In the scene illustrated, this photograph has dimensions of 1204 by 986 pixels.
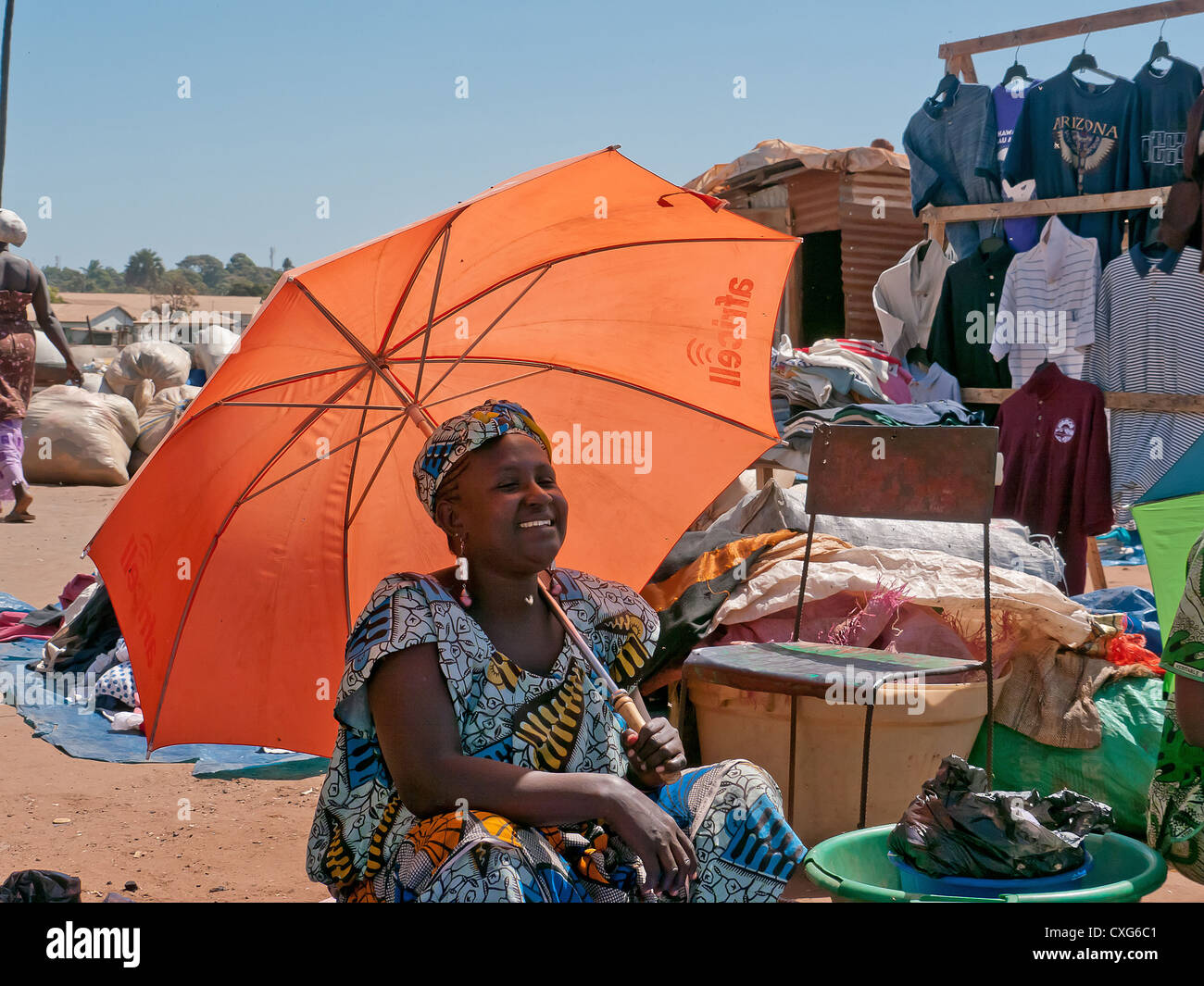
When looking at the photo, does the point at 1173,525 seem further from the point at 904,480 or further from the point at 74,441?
the point at 74,441

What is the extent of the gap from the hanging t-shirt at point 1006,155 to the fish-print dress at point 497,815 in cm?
532

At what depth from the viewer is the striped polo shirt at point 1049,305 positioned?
6402 mm

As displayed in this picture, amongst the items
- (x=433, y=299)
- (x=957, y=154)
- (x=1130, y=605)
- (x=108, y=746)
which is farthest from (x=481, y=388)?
(x=957, y=154)

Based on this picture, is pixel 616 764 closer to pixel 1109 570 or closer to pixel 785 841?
pixel 785 841

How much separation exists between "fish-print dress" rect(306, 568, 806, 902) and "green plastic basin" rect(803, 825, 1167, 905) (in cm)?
21

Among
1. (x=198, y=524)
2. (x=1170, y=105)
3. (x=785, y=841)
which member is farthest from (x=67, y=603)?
(x=1170, y=105)

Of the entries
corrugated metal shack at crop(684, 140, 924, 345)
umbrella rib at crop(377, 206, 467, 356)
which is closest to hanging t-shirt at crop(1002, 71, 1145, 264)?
corrugated metal shack at crop(684, 140, 924, 345)

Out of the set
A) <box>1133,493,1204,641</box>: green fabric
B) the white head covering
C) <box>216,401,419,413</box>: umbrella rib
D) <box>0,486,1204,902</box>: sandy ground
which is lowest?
<box>0,486,1204,902</box>: sandy ground

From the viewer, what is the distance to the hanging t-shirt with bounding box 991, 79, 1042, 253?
6.83m

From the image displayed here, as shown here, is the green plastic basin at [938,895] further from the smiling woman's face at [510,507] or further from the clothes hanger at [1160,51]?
the clothes hanger at [1160,51]

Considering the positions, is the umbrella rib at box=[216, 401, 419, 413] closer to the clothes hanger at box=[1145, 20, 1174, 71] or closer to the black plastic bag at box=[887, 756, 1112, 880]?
the black plastic bag at box=[887, 756, 1112, 880]

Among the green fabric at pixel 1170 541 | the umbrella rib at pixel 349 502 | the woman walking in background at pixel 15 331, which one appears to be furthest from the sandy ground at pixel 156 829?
the woman walking in background at pixel 15 331

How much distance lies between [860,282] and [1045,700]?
6.99m

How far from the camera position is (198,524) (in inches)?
106
